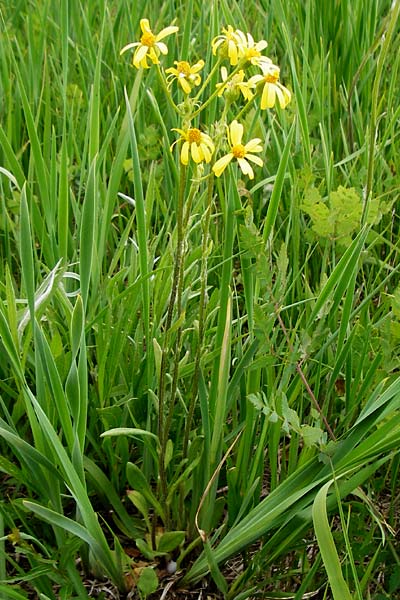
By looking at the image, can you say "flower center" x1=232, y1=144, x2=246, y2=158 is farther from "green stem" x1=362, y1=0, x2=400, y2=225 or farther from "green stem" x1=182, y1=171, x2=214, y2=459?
"green stem" x1=362, y1=0, x2=400, y2=225

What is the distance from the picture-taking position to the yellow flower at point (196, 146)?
0.82 metres

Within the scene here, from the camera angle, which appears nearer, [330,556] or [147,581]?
[330,556]

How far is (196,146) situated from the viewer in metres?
0.83

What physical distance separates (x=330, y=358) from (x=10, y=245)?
0.71 meters

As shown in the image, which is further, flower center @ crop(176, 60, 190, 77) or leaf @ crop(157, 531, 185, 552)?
leaf @ crop(157, 531, 185, 552)

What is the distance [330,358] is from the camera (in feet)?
4.01

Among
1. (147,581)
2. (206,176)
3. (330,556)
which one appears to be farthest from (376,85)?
(147,581)

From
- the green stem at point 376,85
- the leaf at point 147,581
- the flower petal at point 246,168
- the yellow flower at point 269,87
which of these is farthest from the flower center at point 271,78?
the leaf at point 147,581

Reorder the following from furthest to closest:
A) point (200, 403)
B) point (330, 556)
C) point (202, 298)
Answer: point (200, 403) → point (202, 298) → point (330, 556)

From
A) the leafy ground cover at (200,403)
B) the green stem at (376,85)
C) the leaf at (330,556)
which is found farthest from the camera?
the green stem at (376,85)

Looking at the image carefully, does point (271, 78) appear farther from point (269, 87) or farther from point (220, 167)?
point (220, 167)

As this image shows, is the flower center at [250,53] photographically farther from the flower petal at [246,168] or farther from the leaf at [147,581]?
the leaf at [147,581]

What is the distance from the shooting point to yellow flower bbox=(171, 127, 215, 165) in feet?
2.71

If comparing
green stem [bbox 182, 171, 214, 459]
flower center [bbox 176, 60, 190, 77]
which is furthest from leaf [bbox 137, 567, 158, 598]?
flower center [bbox 176, 60, 190, 77]
